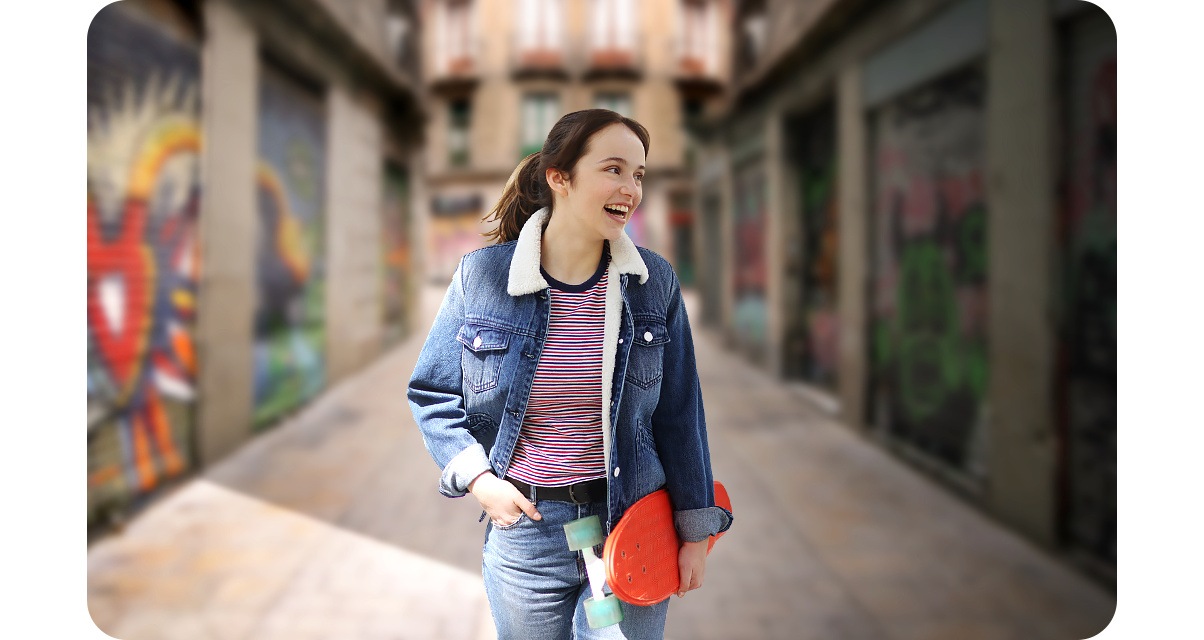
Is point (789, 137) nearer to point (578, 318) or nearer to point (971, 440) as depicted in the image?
point (971, 440)

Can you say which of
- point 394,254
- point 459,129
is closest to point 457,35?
point 459,129

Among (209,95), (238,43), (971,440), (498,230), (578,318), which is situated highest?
(238,43)

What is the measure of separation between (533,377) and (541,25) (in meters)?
3.11

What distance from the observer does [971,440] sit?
4.68m

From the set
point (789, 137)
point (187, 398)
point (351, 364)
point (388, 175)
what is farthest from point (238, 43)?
point (789, 137)

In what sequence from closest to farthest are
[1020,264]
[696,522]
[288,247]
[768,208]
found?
1. [696,522]
2. [1020,264]
3. [288,247]
4. [768,208]

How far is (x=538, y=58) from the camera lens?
161 inches

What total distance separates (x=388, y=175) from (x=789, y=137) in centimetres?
518

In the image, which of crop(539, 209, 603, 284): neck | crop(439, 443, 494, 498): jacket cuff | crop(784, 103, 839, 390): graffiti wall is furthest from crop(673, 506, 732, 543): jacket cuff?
crop(784, 103, 839, 390): graffiti wall

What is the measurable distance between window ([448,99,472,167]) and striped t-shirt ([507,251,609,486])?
14.4ft

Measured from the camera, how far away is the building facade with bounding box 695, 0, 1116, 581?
3.62 meters

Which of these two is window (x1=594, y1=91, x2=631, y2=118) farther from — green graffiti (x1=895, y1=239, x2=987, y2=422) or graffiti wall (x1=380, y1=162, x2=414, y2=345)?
graffiti wall (x1=380, y1=162, x2=414, y2=345)

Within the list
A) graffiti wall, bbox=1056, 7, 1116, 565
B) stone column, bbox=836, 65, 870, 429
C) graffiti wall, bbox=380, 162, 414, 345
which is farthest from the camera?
graffiti wall, bbox=380, 162, 414, 345

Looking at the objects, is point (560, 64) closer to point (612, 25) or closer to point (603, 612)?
point (612, 25)
